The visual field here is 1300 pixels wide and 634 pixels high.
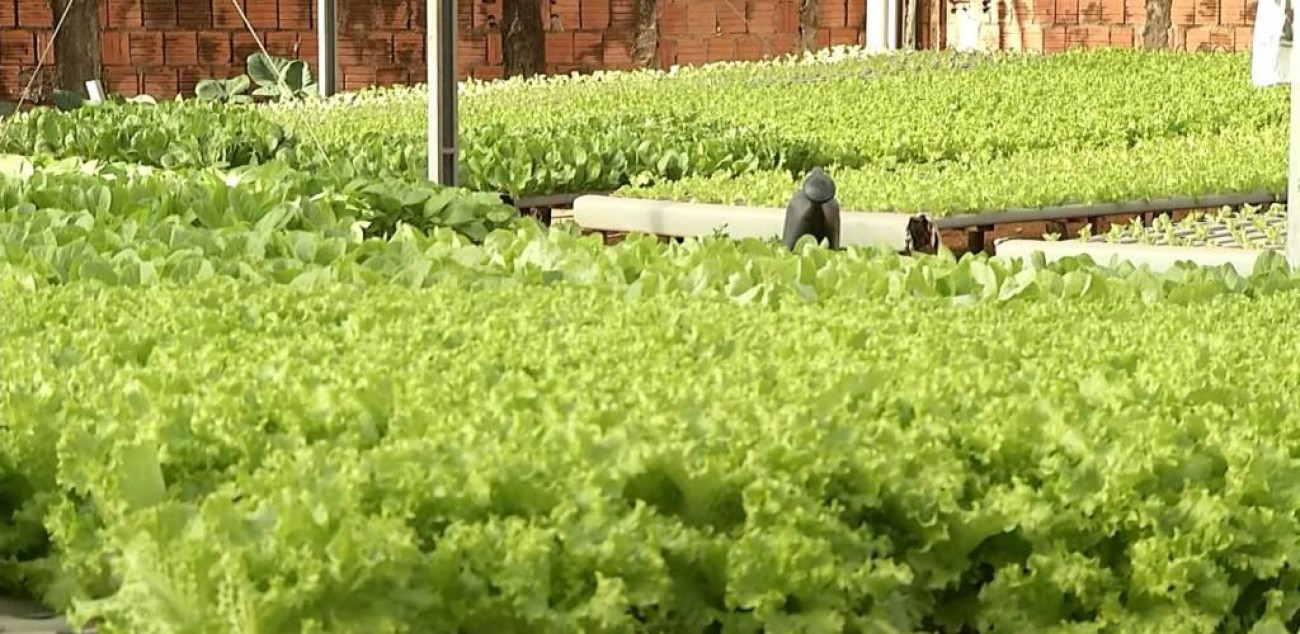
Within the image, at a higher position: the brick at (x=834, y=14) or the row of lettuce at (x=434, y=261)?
the brick at (x=834, y=14)

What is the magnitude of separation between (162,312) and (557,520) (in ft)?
7.44

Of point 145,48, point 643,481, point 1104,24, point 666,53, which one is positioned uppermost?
point 1104,24

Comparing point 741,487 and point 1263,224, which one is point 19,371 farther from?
point 1263,224

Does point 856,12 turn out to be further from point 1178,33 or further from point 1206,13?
point 1206,13

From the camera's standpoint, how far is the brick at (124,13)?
81.6ft

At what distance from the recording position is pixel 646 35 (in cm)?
2680

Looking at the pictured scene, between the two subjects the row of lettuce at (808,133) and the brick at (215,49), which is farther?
the brick at (215,49)

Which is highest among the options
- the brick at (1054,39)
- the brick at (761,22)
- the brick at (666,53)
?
the brick at (761,22)

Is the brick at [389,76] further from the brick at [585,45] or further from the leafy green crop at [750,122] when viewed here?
the leafy green crop at [750,122]

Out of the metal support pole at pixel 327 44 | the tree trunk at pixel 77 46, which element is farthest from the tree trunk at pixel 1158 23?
the tree trunk at pixel 77 46

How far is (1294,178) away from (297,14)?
62.3 feet

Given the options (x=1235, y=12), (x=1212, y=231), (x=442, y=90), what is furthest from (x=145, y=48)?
(x=1212, y=231)

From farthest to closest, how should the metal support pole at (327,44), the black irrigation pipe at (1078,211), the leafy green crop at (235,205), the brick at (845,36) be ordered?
the brick at (845,36) < the metal support pole at (327,44) < the black irrigation pipe at (1078,211) < the leafy green crop at (235,205)

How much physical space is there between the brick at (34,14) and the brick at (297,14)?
2.41m
